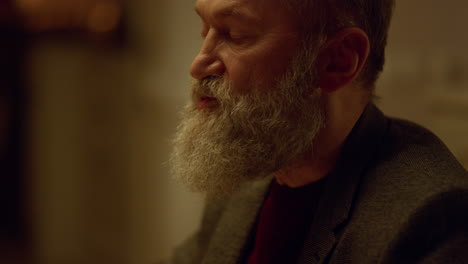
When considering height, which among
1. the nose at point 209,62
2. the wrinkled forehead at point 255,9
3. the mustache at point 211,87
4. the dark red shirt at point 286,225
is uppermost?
the wrinkled forehead at point 255,9

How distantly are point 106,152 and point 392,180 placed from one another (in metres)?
2.20

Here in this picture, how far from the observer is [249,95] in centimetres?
115

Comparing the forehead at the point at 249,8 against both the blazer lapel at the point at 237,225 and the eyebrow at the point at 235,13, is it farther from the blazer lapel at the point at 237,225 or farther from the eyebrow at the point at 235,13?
the blazer lapel at the point at 237,225

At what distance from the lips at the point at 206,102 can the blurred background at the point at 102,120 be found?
4.12 ft

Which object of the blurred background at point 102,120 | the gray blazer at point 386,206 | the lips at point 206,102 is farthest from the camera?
the blurred background at point 102,120

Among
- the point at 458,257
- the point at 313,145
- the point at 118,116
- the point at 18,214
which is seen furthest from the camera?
the point at 18,214

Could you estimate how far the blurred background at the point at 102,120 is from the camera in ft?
8.83

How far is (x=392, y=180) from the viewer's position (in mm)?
1088

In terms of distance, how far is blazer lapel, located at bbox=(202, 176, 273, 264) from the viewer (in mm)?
1344

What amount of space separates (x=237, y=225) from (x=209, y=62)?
16.9 inches

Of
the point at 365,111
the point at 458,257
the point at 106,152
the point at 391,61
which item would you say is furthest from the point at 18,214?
the point at 458,257

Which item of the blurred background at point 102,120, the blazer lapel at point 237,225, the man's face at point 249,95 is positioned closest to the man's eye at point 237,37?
the man's face at point 249,95

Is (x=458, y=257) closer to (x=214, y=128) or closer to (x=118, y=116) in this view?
(x=214, y=128)

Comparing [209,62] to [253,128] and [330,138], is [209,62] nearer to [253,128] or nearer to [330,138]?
[253,128]
